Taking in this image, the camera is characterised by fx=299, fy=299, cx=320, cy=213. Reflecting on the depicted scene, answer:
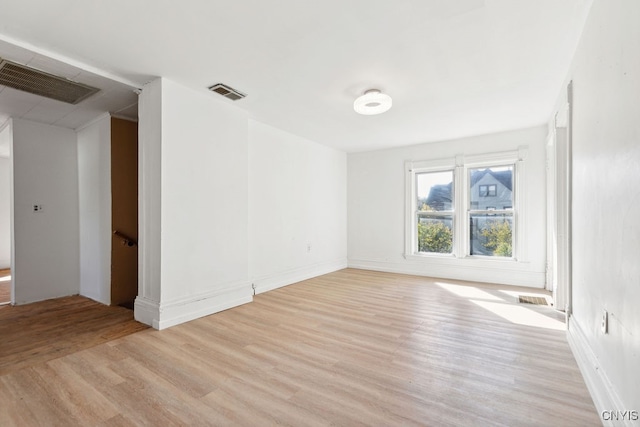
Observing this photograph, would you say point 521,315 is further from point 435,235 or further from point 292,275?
point 292,275

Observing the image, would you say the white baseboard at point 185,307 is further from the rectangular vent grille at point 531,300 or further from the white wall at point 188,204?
the rectangular vent grille at point 531,300

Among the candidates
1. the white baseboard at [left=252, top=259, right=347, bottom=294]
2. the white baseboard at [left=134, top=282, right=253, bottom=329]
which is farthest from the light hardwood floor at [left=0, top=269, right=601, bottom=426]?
the white baseboard at [left=252, top=259, right=347, bottom=294]

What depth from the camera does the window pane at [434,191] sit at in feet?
18.6

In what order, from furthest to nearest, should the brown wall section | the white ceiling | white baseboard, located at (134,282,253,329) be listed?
the brown wall section, white baseboard, located at (134,282,253,329), the white ceiling

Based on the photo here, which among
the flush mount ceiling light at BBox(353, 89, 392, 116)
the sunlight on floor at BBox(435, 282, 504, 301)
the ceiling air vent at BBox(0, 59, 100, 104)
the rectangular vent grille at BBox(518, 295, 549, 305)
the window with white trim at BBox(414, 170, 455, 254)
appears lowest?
the sunlight on floor at BBox(435, 282, 504, 301)

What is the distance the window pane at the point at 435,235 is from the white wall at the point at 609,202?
3.27 metres

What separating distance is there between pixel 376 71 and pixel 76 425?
3.42 m

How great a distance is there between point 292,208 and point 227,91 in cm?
230

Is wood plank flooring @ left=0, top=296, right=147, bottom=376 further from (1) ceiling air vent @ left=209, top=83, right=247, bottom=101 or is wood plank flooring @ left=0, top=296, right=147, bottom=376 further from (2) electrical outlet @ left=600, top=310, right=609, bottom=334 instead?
(2) electrical outlet @ left=600, top=310, right=609, bottom=334

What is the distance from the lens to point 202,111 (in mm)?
3492

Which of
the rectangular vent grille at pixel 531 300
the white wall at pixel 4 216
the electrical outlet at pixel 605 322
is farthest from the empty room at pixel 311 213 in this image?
the white wall at pixel 4 216

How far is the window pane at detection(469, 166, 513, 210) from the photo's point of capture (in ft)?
16.8

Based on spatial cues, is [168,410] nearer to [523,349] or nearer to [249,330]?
[249,330]

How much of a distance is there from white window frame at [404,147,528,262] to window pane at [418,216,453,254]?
0.33 ft
